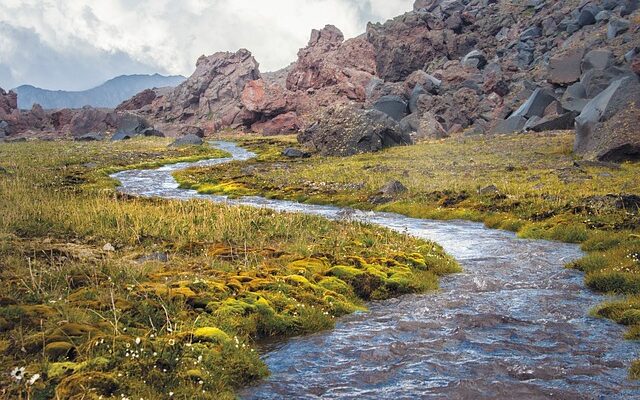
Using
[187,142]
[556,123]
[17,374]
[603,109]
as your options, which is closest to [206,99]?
[187,142]

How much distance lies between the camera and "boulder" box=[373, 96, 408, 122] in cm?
9606

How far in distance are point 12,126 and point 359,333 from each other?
16408 cm

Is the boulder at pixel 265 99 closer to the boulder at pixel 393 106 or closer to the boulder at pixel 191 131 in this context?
the boulder at pixel 191 131

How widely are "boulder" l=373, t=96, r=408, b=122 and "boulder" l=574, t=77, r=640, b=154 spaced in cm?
5091

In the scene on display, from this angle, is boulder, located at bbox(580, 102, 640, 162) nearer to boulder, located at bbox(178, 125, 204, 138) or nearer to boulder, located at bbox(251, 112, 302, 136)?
boulder, located at bbox(251, 112, 302, 136)

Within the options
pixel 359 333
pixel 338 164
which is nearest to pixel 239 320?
pixel 359 333

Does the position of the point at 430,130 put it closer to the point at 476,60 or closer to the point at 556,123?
the point at 556,123

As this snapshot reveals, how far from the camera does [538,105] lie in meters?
70.9

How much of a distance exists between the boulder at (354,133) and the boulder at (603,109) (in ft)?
83.8

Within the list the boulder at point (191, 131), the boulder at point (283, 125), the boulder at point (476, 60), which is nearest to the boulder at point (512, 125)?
the boulder at point (476, 60)

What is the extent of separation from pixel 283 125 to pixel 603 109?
92.8 meters

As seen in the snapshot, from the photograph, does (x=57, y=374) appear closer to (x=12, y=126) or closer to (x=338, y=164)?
(x=338, y=164)

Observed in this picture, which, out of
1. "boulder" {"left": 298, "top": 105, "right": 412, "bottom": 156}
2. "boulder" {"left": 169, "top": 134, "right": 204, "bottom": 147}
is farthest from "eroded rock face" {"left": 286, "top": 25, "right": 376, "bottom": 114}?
"boulder" {"left": 298, "top": 105, "right": 412, "bottom": 156}

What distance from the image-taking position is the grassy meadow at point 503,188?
57.6 ft
